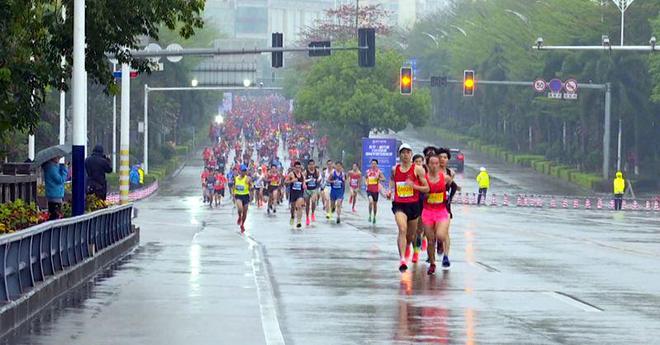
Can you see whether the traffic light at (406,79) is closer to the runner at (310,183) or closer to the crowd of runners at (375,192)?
the crowd of runners at (375,192)

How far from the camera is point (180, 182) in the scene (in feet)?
304

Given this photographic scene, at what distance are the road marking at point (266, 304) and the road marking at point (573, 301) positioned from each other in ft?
11.4

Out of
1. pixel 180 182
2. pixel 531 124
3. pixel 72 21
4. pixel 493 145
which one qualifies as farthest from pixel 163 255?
pixel 493 145

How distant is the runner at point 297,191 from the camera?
40938mm

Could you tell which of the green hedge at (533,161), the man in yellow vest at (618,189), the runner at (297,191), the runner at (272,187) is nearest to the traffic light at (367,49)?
the runner at (272,187)

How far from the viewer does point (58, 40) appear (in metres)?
27.0

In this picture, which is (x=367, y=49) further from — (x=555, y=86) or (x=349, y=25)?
(x=349, y=25)

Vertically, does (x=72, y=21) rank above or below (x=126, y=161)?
above

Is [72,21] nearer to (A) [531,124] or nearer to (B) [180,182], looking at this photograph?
(B) [180,182]

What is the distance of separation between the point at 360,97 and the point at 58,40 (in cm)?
7647

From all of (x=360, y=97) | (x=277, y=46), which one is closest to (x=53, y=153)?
(x=277, y=46)

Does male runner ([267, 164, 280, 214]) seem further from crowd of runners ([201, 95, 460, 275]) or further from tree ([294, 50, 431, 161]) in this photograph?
tree ([294, 50, 431, 161])

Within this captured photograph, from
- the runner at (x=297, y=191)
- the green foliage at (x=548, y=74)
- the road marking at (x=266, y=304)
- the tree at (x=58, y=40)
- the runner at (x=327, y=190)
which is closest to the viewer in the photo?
the road marking at (x=266, y=304)

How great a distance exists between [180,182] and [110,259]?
66723 millimetres
